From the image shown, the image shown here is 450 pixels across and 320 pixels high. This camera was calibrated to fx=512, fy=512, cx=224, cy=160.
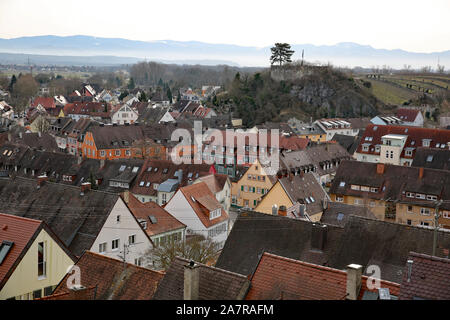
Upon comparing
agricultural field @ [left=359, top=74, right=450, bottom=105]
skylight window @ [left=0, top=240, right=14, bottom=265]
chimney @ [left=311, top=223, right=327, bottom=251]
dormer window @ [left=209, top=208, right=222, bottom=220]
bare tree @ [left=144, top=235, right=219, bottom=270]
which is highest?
agricultural field @ [left=359, top=74, right=450, bottom=105]

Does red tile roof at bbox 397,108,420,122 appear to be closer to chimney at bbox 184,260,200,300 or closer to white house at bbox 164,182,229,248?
white house at bbox 164,182,229,248

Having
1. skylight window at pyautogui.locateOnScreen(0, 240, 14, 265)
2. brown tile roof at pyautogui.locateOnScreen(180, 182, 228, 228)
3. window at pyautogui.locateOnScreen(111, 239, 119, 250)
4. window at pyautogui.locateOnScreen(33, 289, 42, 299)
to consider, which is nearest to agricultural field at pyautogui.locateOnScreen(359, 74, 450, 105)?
brown tile roof at pyautogui.locateOnScreen(180, 182, 228, 228)

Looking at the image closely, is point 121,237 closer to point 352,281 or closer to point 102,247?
point 102,247

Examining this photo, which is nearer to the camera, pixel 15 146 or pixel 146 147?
pixel 15 146

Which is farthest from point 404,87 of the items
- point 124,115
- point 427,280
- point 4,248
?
point 427,280
